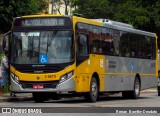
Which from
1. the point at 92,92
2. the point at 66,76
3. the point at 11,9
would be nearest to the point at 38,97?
the point at 92,92

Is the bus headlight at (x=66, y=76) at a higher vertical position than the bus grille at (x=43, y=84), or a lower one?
higher

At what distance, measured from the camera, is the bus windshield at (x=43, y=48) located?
20109 mm

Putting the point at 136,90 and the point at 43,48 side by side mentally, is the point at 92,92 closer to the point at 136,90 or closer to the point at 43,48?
the point at 43,48

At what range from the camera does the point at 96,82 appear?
72.0ft

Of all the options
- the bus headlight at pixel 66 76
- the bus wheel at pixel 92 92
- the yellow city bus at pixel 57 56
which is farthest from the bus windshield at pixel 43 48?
the bus wheel at pixel 92 92

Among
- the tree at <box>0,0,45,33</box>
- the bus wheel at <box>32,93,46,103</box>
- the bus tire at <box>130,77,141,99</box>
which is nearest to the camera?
the bus wheel at <box>32,93,46,103</box>

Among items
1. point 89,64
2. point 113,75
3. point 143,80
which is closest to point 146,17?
point 143,80

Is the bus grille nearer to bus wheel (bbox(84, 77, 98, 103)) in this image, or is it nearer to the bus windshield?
the bus windshield

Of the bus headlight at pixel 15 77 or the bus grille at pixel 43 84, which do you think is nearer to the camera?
the bus grille at pixel 43 84

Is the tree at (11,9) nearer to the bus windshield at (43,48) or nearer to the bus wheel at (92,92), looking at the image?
the bus windshield at (43,48)

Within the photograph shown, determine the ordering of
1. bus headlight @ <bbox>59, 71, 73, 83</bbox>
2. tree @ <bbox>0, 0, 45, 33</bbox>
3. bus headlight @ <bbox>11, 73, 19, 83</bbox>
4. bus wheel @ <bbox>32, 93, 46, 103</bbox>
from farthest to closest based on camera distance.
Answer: tree @ <bbox>0, 0, 45, 33</bbox> → bus wheel @ <bbox>32, 93, 46, 103</bbox> → bus headlight @ <bbox>11, 73, 19, 83</bbox> → bus headlight @ <bbox>59, 71, 73, 83</bbox>

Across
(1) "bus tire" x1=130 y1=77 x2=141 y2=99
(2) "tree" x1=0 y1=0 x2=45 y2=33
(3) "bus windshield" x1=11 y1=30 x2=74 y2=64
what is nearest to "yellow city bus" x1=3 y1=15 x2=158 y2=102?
(3) "bus windshield" x1=11 y1=30 x2=74 y2=64

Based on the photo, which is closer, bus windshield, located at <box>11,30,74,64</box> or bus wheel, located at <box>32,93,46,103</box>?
bus windshield, located at <box>11,30,74,64</box>

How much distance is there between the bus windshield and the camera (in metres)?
20.1
